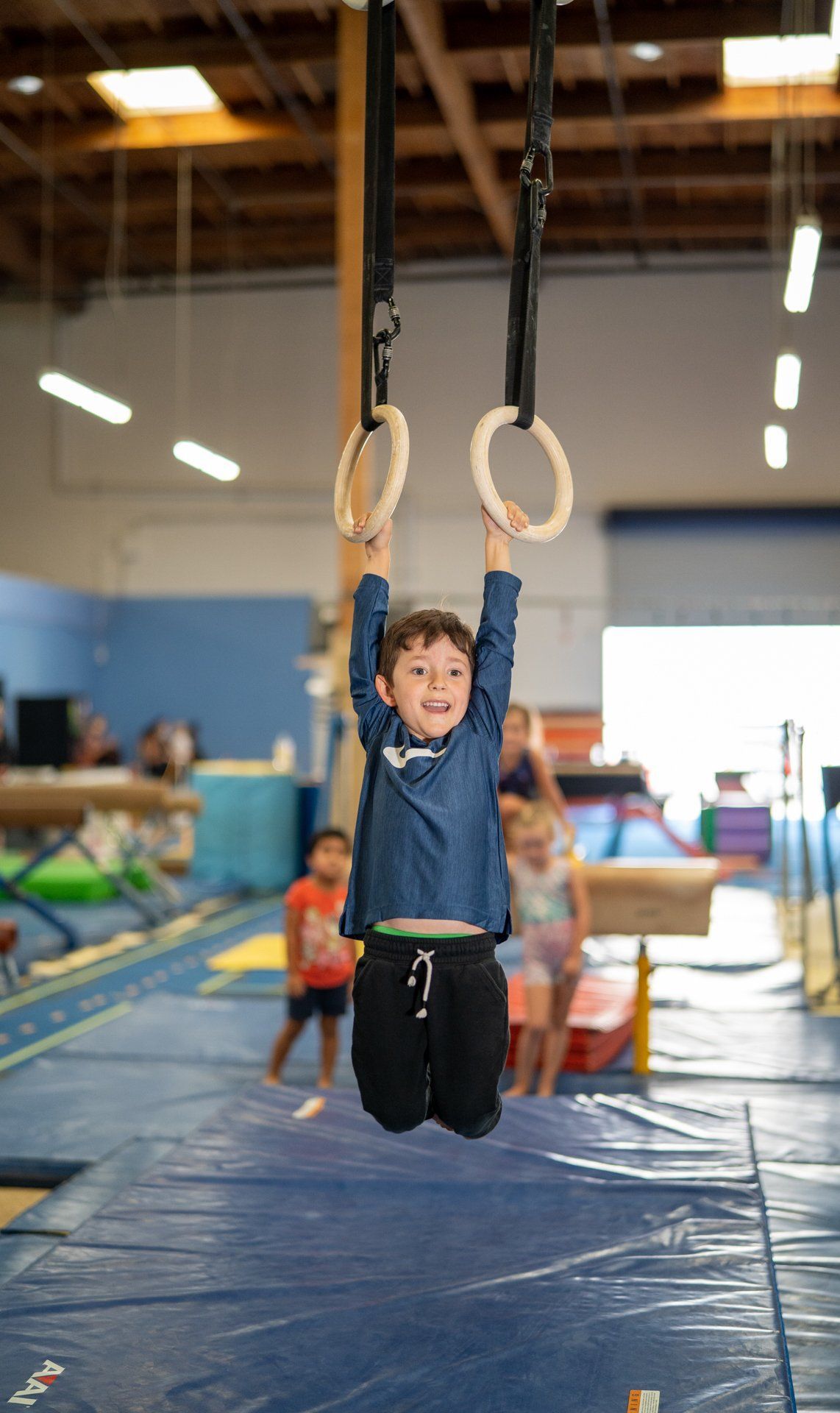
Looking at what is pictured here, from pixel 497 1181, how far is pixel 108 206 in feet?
38.1

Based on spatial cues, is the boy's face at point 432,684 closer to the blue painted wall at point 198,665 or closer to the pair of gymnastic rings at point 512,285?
the pair of gymnastic rings at point 512,285

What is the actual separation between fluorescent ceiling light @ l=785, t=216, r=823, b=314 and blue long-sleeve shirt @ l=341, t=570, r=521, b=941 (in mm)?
4235

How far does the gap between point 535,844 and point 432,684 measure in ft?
8.23

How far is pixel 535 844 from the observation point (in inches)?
189

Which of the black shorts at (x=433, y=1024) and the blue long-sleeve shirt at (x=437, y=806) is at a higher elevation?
the blue long-sleeve shirt at (x=437, y=806)

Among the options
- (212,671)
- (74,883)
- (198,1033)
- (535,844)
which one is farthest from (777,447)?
(212,671)

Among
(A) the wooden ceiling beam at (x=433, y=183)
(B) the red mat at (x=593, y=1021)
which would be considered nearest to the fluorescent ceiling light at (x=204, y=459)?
(A) the wooden ceiling beam at (x=433, y=183)

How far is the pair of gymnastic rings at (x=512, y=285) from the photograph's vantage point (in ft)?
8.07

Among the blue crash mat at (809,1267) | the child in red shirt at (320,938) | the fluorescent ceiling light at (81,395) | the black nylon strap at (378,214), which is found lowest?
the blue crash mat at (809,1267)

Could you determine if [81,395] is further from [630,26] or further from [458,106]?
[630,26]

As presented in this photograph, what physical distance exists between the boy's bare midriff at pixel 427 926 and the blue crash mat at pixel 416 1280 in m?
0.86

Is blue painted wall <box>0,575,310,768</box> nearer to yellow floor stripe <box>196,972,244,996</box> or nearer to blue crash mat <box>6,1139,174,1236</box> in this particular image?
yellow floor stripe <box>196,972,244,996</box>

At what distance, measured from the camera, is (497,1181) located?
11.4 ft

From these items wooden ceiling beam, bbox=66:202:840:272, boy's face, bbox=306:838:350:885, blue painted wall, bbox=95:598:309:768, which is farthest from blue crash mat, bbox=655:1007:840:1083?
blue painted wall, bbox=95:598:309:768
